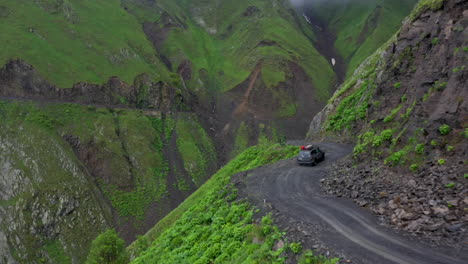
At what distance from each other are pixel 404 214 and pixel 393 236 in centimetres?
136


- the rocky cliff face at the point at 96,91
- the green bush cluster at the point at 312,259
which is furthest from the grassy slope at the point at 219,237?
the rocky cliff face at the point at 96,91

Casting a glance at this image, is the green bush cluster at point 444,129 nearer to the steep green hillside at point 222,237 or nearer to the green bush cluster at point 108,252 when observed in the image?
the steep green hillside at point 222,237

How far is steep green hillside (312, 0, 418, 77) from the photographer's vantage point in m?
136

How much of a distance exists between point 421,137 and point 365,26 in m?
154

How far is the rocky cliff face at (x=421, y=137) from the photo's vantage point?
12.2 m

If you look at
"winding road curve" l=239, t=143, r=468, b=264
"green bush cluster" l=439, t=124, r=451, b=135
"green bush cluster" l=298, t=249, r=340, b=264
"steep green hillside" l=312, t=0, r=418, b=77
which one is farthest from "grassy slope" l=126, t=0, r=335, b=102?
"green bush cluster" l=298, t=249, r=340, b=264

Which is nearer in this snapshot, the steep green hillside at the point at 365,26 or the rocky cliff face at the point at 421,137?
the rocky cliff face at the point at 421,137

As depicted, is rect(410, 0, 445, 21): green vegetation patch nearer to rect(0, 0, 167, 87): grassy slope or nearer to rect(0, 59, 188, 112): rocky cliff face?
rect(0, 59, 188, 112): rocky cliff face

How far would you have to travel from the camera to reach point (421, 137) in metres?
15.8

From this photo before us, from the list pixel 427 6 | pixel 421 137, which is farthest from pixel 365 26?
pixel 421 137

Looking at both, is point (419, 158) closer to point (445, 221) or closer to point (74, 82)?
point (445, 221)

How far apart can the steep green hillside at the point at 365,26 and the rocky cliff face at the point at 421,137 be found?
110689 mm

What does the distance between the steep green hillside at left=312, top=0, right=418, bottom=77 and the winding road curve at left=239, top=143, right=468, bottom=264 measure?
380ft

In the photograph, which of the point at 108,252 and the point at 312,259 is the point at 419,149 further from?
the point at 108,252
